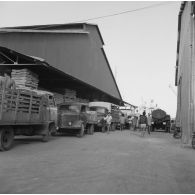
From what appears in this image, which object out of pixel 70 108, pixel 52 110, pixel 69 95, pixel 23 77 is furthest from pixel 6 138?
pixel 69 95

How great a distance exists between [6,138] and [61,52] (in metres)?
14.3

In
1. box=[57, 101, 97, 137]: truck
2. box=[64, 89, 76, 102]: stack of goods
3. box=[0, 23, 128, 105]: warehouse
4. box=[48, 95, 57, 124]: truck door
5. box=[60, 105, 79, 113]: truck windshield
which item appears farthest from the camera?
box=[64, 89, 76, 102]: stack of goods

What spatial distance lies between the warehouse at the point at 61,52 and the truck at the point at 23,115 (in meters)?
4.20

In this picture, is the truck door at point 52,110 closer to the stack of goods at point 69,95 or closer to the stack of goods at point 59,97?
the stack of goods at point 59,97

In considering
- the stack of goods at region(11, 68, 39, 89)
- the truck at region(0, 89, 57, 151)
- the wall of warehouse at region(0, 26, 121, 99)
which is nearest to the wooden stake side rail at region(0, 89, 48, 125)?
the truck at region(0, 89, 57, 151)

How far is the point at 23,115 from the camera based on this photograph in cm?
1012

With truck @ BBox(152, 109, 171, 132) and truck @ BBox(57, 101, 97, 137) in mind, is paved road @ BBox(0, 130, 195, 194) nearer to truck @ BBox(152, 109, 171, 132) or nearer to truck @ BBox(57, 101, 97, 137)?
truck @ BBox(57, 101, 97, 137)

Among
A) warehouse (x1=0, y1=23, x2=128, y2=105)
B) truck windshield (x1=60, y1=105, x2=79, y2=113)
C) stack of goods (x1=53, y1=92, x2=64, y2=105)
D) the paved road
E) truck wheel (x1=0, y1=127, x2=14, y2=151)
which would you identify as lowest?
the paved road

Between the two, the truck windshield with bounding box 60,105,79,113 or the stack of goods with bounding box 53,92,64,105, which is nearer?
the truck windshield with bounding box 60,105,79,113

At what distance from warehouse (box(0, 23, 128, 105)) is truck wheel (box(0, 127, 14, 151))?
672 centimetres

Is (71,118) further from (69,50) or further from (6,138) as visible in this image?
(69,50)

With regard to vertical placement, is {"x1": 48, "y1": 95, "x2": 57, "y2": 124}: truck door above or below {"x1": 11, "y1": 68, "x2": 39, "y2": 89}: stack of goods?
below

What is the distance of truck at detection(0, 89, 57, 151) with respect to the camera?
900cm

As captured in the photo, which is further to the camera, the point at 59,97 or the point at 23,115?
the point at 59,97
